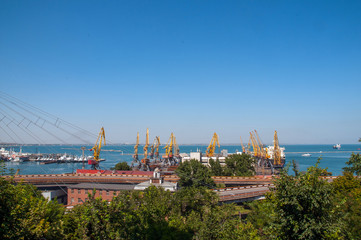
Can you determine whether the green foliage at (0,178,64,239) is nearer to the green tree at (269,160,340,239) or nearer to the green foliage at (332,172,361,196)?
the green tree at (269,160,340,239)

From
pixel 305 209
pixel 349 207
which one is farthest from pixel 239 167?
pixel 305 209

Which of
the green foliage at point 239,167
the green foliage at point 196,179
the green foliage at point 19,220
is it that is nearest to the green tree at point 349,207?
the green foliage at point 19,220

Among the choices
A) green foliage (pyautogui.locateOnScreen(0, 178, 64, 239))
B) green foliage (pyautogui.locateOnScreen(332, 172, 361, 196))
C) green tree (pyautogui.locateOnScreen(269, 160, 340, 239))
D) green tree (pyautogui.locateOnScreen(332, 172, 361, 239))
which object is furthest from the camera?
green foliage (pyautogui.locateOnScreen(332, 172, 361, 196))

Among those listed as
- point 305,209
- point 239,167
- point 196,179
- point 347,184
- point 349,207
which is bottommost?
point 239,167

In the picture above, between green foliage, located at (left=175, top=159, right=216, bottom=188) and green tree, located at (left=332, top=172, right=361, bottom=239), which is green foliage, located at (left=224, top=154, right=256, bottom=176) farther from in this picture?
green tree, located at (left=332, top=172, right=361, bottom=239)

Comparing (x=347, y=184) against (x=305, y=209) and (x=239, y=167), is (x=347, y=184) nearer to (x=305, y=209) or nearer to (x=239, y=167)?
(x=305, y=209)

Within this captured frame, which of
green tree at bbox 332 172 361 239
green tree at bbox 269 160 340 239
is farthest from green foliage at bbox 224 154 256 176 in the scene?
green tree at bbox 269 160 340 239

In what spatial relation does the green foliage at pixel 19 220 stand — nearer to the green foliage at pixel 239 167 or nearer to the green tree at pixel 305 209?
the green tree at pixel 305 209

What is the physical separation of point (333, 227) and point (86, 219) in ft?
33.0

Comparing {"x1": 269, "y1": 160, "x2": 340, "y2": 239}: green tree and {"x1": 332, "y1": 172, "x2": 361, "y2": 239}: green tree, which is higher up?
{"x1": 269, "y1": 160, "x2": 340, "y2": 239}: green tree

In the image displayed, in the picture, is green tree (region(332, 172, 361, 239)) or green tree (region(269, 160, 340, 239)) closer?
green tree (region(269, 160, 340, 239))

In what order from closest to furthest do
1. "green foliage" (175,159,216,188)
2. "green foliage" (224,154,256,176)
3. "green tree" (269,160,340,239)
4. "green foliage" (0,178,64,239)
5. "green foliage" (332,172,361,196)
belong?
"green foliage" (0,178,64,239), "green tree" (269,160,340,239), "green foliage" (332,172,361,196), "green foliage" (175,159,216,188), "green foliage" (224,154,256,176)

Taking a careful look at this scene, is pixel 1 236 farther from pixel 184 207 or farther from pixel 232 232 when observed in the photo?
pixel 184 207

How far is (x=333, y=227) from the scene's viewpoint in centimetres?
1005
